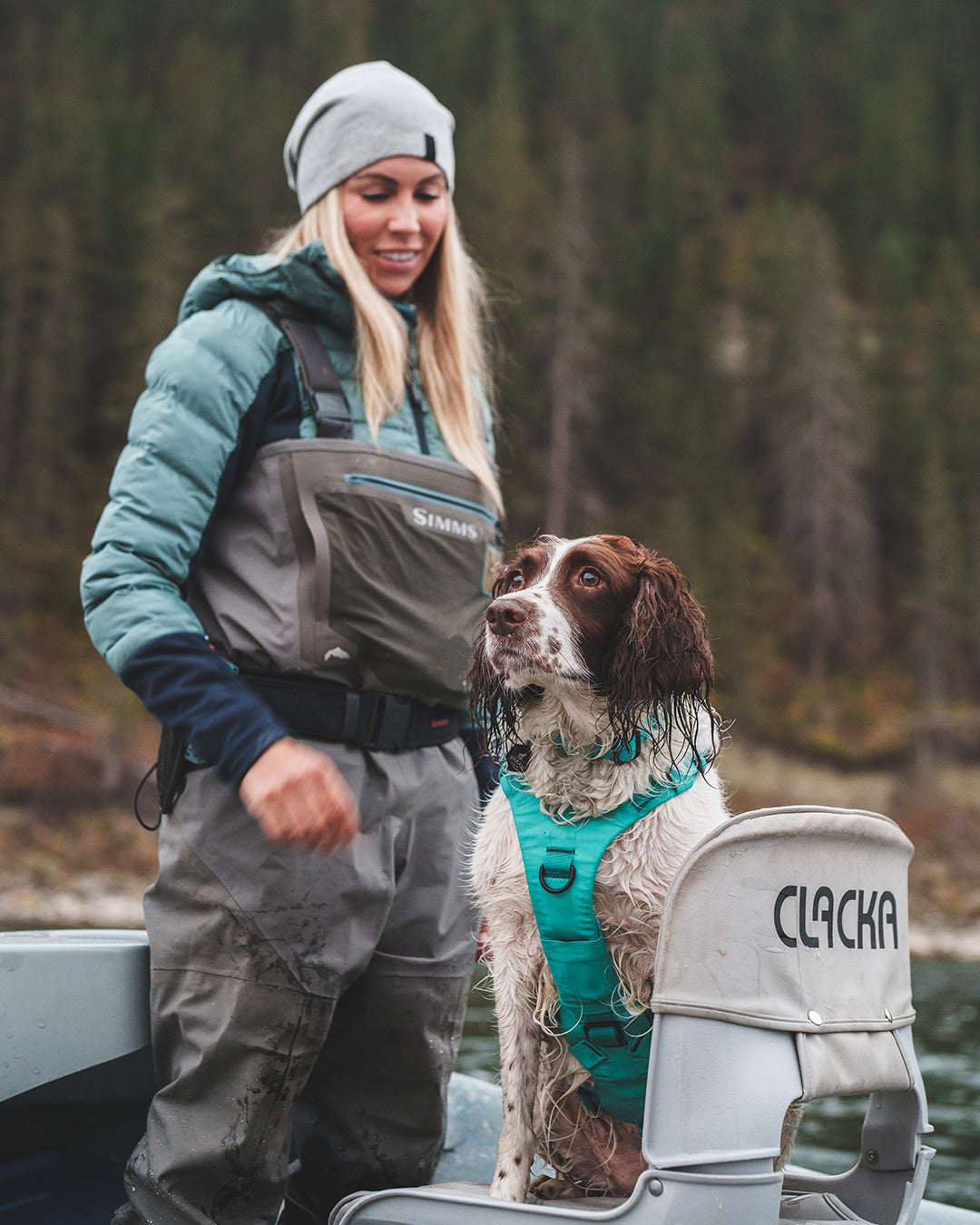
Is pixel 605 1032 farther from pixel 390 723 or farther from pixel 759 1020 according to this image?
pixel 390 723

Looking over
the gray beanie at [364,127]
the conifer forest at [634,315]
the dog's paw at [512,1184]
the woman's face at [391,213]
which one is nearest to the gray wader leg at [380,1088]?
the dog's paw at [512,1184]

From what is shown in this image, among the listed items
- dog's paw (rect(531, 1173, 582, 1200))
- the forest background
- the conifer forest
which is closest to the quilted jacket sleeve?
dog's paw (rect(531, 1173, 582, 1200))

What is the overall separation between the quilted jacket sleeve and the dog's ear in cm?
75

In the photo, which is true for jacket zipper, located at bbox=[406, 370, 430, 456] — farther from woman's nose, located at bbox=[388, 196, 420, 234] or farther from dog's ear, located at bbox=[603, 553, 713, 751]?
dog's ear, located at bbox=[603, 553, 713, 751]

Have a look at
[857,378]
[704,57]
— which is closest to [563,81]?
[704,57]

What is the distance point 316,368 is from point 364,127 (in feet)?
2.33

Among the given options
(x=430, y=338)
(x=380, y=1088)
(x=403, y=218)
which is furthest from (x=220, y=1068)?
(x=403, y=218)

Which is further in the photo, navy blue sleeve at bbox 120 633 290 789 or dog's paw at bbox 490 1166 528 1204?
dog's paw at bbox 490 1166 528 1204

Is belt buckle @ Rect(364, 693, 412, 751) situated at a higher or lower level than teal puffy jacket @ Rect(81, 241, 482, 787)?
lower

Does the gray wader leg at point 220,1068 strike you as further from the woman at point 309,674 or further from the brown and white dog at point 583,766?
the brown and white dog at point 583,766

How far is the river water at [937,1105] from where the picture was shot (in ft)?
26.2

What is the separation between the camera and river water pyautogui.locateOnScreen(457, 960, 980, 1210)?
799 centimetres

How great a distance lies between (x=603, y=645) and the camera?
2.84 meters

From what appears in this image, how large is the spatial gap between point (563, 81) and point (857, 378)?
98.0 feet
